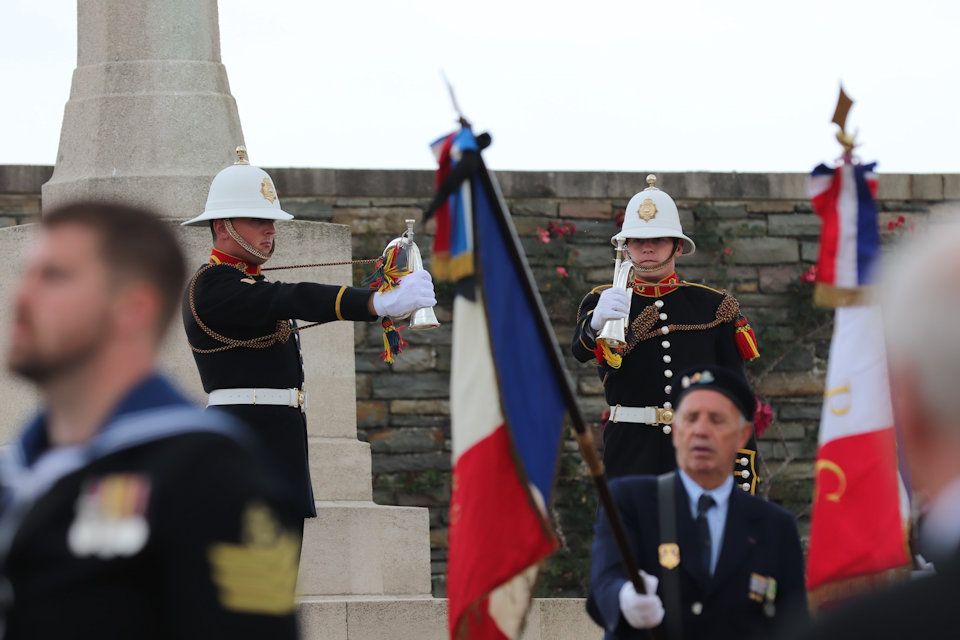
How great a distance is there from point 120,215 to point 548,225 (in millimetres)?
7680

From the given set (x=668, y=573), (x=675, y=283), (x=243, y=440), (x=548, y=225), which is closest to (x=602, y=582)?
(x=668, y=573)

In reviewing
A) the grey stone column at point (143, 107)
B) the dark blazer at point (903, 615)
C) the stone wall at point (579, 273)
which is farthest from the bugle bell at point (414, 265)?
the dark blazer at point (903, 615)

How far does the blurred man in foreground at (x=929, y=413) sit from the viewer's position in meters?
1.52

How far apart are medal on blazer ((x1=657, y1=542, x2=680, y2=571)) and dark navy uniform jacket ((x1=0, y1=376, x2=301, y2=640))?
1897 millimetres

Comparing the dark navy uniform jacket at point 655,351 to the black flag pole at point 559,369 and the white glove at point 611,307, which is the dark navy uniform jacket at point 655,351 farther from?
the black flag pole at point 559,369

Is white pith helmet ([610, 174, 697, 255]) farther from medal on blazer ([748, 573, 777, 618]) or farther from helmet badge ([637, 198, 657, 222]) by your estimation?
medal on blazer ([748, 573, 777, 618])

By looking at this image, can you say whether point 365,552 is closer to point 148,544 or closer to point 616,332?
point 616,332

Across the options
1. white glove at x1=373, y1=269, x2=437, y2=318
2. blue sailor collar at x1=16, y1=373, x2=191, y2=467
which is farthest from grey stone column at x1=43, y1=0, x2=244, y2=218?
blue sailor collar at x1=16, y1=373, x2=191, y2=467

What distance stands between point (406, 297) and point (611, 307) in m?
0.82

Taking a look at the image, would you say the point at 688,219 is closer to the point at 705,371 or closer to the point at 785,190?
the point at 785,190

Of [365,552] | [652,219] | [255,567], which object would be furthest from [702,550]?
[365,552]

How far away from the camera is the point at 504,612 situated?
3.79 metres

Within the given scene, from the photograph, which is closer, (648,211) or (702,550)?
(702,550)

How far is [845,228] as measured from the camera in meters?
3.80
